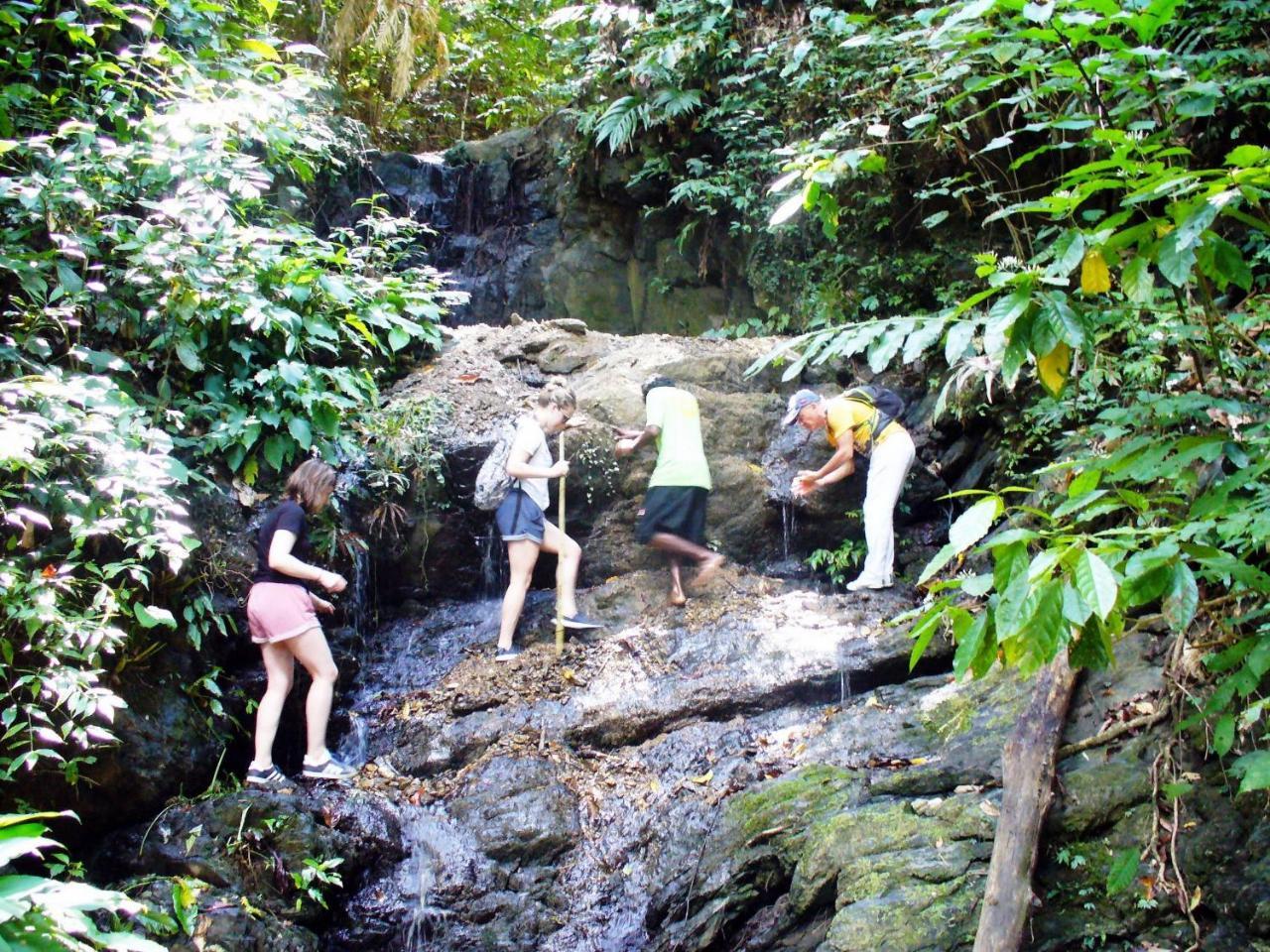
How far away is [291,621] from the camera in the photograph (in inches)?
224

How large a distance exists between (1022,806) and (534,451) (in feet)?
14.0

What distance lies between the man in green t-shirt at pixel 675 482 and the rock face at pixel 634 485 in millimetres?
541

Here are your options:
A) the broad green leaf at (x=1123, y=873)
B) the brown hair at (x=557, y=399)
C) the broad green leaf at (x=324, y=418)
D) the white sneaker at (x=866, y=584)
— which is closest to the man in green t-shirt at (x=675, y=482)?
the brown hair at (x=557, y=399)

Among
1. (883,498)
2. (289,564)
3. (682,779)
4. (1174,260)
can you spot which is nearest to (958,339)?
(1174,260)

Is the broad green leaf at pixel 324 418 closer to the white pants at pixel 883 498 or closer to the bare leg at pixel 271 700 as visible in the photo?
the bare leg at pixel 271 700

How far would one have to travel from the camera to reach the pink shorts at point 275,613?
18.6ft

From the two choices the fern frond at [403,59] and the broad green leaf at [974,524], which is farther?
the fern frond at [403,59]

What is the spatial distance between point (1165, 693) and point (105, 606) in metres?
5.74

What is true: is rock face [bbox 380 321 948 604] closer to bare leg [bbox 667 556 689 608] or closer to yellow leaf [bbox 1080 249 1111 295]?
bare leg [bbox 667 556 689 608]

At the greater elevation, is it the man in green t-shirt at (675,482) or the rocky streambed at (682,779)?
the man in green t-shirt at (675,482)

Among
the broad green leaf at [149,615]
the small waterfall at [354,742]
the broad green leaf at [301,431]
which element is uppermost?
the broad green leaf at [301,431]

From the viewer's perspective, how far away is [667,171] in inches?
469

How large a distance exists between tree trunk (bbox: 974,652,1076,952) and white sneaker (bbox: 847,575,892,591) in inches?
110

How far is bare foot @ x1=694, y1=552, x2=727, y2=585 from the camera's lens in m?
7.74
